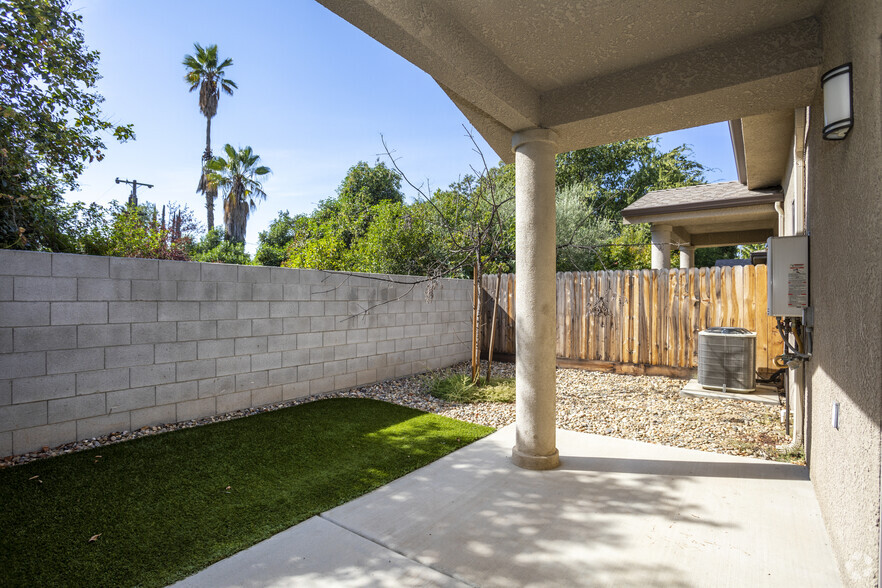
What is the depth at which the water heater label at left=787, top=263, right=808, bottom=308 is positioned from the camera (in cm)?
301

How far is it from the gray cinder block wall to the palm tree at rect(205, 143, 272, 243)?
15.4 meters

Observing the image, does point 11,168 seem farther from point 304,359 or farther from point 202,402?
point 304,359

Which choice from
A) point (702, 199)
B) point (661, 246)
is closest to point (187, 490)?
point (702, 199)

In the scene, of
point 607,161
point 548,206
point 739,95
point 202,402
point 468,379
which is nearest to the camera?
point 739,95

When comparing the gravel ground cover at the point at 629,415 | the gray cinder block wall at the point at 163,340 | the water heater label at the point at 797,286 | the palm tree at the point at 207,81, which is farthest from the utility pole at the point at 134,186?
the water heater label at the point at 797,286

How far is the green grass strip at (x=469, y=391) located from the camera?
18.2ft

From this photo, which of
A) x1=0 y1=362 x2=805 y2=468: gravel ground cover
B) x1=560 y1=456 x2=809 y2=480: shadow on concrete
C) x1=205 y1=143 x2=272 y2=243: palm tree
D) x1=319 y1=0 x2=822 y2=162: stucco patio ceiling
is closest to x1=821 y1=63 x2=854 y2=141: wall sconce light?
x1=319 y1=0 x2=822 y2=162: stucco patio ceiling

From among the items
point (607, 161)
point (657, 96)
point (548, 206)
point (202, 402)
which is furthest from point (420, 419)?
point (607, 161)

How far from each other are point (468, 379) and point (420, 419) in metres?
1.62

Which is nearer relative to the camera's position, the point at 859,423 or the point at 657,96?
the point at 859,423

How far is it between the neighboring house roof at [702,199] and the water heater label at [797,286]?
3644 mm

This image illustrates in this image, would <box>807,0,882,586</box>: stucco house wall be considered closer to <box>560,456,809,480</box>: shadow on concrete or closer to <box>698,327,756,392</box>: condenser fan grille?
<box>560,456,809,480</box>: shadow on concrete

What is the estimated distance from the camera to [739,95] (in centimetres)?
272

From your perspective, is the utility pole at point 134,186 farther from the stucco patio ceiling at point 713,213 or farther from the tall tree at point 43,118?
the stucco patio ceiling at point 713,213
